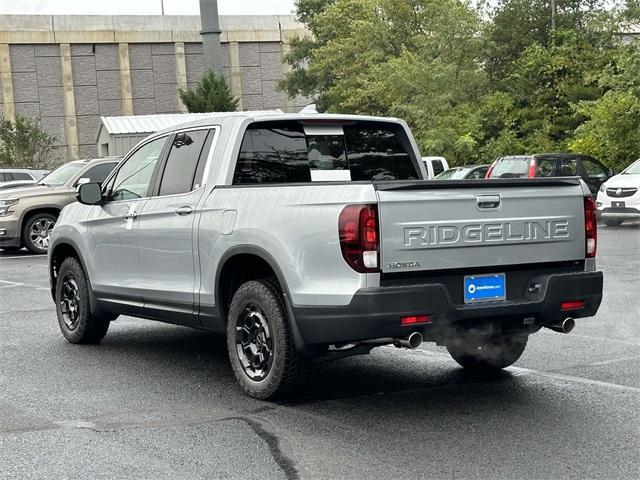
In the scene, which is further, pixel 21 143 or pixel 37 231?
pixel 21 143

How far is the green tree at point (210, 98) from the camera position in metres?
47.3

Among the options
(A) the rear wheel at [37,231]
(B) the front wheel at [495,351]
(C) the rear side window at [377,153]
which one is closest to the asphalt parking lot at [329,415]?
(B) the front wheel at [495,351]

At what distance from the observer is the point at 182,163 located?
7590 mm

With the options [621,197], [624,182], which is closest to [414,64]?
[624,182]

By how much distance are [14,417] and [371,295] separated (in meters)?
2.35

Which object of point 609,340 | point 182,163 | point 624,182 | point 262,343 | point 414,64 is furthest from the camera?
point 414,64

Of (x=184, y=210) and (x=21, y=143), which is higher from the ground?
(x=184, y=210)

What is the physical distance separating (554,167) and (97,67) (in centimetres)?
4628

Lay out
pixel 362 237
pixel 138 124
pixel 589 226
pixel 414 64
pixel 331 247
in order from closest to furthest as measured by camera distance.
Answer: pixel 362 237 < pixel 331 247 < pixel 589 226 < pixel 138 124 < pixel 414 64

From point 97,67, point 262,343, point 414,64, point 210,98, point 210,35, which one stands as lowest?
point 262,343

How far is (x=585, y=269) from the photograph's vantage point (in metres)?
6.58

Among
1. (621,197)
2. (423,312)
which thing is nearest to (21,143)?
(621,197)

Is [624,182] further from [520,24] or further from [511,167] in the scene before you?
[520,24]

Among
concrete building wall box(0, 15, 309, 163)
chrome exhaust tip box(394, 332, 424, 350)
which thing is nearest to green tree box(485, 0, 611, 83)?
concrete building wall box(0, 15, 309, 163)
